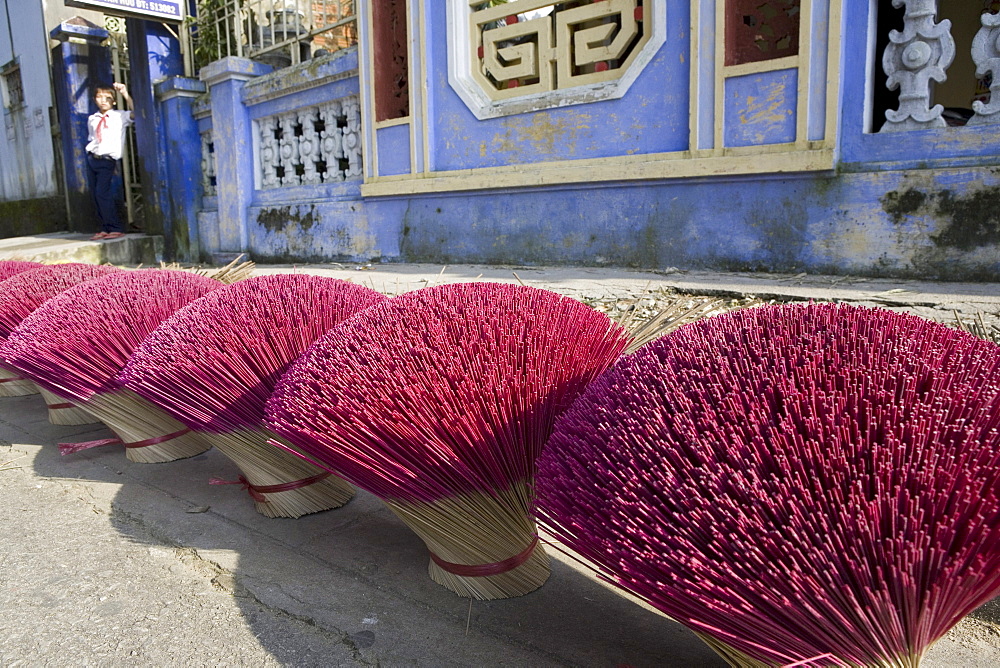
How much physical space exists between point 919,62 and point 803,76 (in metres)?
0.41

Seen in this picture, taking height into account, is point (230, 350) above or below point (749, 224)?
below

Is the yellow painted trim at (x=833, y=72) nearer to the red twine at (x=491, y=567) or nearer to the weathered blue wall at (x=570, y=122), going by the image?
the weathered blue wall at (x=570, y=122)

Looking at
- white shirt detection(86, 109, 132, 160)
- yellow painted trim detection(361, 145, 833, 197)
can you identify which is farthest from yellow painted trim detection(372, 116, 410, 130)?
white shirt detection(86, 109, 132, 160)

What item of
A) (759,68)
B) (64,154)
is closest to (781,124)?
(759,68)

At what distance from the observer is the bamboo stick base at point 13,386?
283cm

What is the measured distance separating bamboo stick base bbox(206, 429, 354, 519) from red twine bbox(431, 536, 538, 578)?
18.7 inches

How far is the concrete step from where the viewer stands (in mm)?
5977

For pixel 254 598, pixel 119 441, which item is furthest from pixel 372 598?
pixel 119 441

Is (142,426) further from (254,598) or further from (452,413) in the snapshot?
(452,413)

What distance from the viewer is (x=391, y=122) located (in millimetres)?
4434

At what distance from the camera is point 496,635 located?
113 cm

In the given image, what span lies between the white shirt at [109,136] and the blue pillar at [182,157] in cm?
75

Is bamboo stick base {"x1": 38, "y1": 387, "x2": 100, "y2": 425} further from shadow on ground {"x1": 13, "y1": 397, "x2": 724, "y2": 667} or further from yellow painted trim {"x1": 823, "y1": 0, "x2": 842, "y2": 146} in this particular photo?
yellow painted trim {"x1": 823, "y1": 0, "x2": 842, "y2": 146}

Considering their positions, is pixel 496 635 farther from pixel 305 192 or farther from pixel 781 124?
pixel 305 192
